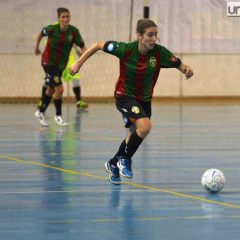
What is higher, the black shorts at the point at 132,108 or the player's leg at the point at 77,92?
the black shorts at the point at 132,108

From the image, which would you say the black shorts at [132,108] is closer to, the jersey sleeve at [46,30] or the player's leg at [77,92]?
the jersey sleeve at [46,30]

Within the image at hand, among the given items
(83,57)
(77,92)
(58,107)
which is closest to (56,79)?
(58,107)

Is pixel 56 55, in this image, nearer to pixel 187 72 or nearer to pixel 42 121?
pixel 42 121

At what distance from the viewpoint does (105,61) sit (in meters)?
24.9

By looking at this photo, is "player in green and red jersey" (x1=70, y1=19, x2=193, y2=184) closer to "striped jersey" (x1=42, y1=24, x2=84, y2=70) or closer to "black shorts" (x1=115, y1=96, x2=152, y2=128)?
"black shorts" (x1=115, y1=96, x2=152, y2=128)

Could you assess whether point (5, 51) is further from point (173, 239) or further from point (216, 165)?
point (173, 239)

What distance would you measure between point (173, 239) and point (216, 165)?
4.86 metres

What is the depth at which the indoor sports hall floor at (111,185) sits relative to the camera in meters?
8.02

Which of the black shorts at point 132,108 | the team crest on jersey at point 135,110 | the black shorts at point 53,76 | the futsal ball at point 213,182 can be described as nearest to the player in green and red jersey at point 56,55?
the black shorts at point 53,76

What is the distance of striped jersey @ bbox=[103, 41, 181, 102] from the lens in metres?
10.7

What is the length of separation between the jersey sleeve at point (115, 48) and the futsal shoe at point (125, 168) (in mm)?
1084

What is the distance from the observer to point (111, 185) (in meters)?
10.6

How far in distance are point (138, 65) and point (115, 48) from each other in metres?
0.31

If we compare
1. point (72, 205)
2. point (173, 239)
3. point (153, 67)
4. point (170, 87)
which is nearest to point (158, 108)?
point (170, 87)
